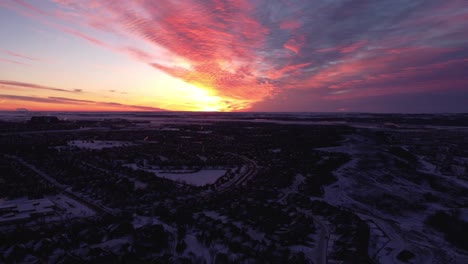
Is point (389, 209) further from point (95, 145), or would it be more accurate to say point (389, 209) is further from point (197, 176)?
→ point (95, 145)

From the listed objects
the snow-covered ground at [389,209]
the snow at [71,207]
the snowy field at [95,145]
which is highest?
the snowy field at [95,145]

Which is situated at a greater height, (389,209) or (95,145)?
(95,145)

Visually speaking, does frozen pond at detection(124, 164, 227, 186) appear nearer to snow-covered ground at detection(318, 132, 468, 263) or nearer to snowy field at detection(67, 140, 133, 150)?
snow-covered ground at detection(318, 132, 468, 263)

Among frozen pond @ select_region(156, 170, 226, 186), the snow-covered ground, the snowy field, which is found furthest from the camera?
the snowy field

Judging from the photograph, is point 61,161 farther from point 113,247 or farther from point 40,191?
point 113,247

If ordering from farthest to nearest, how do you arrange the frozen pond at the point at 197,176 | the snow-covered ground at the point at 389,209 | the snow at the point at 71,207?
the frozen pond at the point at 197,176 < the snow at the point at 71,207 < the snow-covered ground at the point at 389,209

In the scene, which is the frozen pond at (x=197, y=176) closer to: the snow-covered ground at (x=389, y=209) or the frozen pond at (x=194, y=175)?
the frozen pond at (x=194, y=175)

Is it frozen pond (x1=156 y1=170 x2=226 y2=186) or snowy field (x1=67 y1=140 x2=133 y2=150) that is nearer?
frozen pond (x1=156 y1=170 x2=226 y2=186)

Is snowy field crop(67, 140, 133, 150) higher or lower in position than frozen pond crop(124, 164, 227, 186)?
higher

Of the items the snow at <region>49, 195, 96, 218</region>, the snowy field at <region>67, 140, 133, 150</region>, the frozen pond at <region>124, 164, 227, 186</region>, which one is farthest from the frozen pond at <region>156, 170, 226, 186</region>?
the snowy field at <region>67, 140, 133, 150</region>

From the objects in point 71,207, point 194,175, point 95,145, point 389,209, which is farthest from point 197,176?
point 95,145

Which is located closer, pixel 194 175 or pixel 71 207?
pixel 71 207

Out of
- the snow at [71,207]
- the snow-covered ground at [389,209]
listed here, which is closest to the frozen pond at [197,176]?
the snow at [71,207]

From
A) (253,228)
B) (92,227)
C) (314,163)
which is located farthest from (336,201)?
(92,227)
